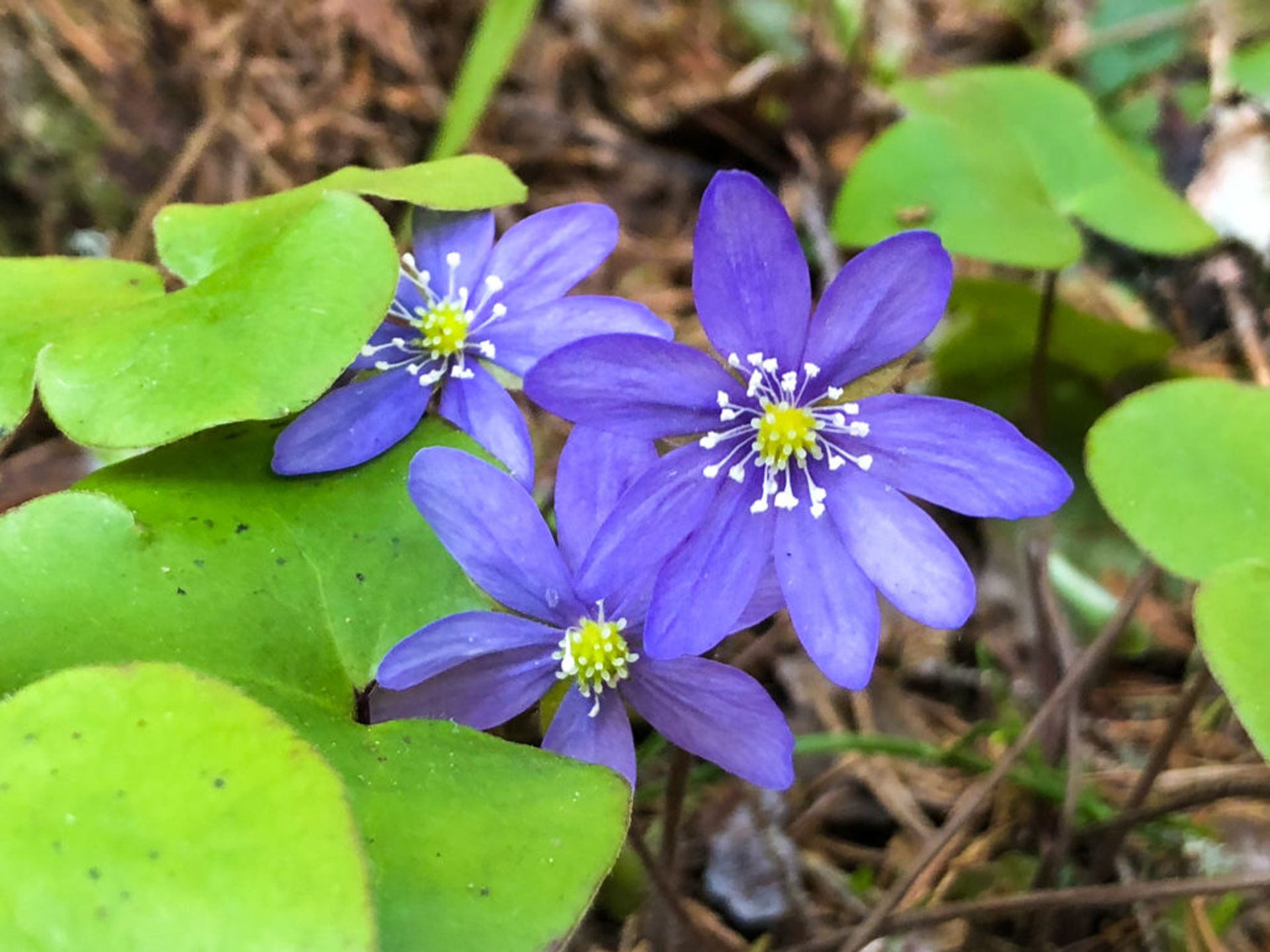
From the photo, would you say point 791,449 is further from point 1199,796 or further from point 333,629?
point 1199,796

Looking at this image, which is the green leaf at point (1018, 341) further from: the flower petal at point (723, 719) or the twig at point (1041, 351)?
the flower petal at point (723, 719)

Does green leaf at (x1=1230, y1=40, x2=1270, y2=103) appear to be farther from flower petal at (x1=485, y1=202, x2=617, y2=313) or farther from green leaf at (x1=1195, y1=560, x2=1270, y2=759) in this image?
flower petal at (x1=485, y1=202, x2=617, y2=313)

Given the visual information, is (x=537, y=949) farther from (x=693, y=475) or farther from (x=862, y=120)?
(x=862, y=120)

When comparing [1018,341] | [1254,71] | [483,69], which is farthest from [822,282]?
[1254,71]

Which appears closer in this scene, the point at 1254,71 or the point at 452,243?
the point at 452,243

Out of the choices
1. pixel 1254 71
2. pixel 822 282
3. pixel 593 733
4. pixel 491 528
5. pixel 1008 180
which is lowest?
pixel 593 733

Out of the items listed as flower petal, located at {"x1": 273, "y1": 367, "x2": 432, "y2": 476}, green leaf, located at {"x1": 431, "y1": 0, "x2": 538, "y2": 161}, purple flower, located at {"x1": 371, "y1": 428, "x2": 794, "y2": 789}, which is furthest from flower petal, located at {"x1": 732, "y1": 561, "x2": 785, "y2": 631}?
green leaf, located at {"x1": 431, "y1": 0, "x2": 538, "y2": 161}

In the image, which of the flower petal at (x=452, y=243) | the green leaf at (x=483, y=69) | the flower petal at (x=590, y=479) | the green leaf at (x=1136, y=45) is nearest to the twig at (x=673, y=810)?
the flower petal at (x=590, y=479)
